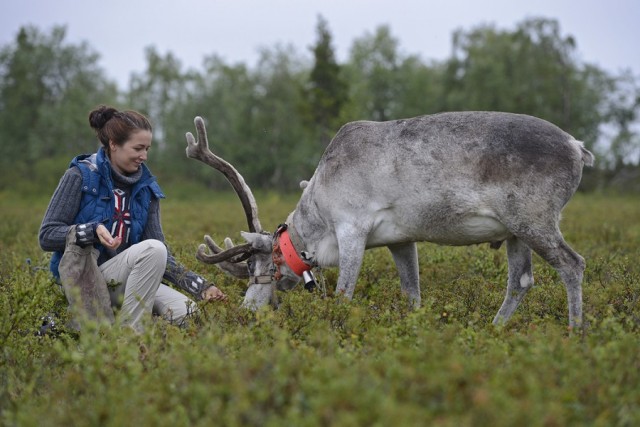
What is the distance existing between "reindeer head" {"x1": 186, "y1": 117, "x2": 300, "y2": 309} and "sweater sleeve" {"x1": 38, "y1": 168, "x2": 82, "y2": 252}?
4.41 ft

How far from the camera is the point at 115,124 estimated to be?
6.26 metres

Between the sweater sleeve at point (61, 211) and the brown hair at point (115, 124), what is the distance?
43cm

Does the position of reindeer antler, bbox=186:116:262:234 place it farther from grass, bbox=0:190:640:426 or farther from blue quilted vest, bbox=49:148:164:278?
grass, bbox=0:190:640:426

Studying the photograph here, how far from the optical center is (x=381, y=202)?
6.46 metres

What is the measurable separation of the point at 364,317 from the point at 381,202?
1.25 meters

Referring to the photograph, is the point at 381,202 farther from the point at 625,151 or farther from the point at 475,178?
the point at 625,151

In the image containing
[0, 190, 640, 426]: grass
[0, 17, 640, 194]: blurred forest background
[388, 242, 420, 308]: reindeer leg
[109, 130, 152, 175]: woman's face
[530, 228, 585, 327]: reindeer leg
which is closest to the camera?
[0, 190, 640, 426]: grass

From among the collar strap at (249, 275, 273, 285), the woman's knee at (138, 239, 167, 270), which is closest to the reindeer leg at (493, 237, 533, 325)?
the collar strap at (249, 275, 273, 285)

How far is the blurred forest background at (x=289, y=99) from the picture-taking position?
47719 mm

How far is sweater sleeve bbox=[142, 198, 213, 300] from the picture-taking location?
6707 mm

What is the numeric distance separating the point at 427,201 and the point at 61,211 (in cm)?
323

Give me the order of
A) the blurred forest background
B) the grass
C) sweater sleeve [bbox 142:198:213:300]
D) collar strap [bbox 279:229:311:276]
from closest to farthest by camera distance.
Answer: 1. the grass
2. sweater sleeve [bbox 142:198:213:300]
3. collar strap [bbox 279:229:311:276]
4. the blurred forest background

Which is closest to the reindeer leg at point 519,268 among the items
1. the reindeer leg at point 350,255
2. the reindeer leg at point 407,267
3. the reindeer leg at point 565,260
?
the reindeer leg at point 565,260

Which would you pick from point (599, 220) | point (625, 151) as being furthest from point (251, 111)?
point (599, 220)
